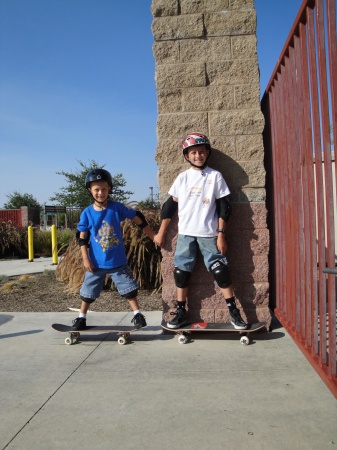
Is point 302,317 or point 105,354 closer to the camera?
point 302,317

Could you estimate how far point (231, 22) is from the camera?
13.9 feet

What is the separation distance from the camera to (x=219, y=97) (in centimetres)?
429

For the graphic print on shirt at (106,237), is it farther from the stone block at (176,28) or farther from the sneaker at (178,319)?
the stone block at (176,28)

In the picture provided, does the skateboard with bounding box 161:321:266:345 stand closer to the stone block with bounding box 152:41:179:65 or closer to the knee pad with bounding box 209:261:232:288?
the knee pad with bounding box 209:261:232:288

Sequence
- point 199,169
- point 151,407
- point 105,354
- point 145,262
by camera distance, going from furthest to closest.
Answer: point 145,262
point 199,169
point 105,354
point 151,407

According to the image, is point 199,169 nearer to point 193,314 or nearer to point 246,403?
point 193,314

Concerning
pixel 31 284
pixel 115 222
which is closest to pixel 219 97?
pixel 115 222

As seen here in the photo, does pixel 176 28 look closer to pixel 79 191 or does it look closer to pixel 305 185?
pixel 305 185

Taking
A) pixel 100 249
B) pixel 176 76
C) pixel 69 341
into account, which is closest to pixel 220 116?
pixel 176 76

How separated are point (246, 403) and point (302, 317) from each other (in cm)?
98

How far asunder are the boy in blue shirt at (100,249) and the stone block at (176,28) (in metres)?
1.50

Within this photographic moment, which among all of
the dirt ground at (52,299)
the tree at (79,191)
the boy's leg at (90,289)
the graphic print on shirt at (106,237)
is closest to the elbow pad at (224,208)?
the graphic print on shirt at (106,237)

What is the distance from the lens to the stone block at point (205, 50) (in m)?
4.29

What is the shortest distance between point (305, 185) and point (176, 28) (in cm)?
228
